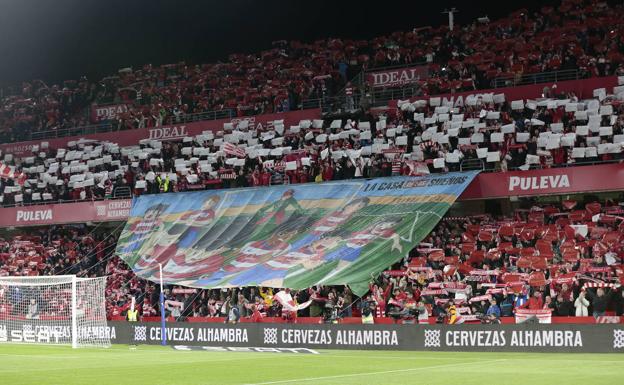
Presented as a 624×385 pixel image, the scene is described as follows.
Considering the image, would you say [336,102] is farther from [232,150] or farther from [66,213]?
[66,213]

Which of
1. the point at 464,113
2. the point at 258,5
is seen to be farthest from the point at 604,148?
the point at 258,5

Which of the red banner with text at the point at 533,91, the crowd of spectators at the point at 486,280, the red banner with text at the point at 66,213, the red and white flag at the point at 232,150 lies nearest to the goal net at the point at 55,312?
the crowd of spectators at the point at 486,280

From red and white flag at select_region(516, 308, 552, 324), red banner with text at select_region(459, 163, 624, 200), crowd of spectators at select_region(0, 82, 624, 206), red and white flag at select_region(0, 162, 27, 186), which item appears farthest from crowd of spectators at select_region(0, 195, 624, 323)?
red and white flag at select_region(0, 162, 27, 186)

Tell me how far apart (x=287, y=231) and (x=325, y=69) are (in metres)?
12.9

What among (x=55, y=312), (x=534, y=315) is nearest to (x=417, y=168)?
(x=534, y=315)

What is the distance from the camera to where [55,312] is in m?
39.1

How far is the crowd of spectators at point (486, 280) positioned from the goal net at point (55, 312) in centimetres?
247

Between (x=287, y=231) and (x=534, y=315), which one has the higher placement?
(x=287, y=231)

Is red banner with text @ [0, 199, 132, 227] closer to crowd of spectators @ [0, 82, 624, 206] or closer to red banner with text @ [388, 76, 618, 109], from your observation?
crowd of spectators @ [0, 82, 624, 206]

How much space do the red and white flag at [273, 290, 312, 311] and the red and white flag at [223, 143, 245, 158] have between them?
8.84m

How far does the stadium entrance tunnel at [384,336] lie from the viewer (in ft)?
90.2

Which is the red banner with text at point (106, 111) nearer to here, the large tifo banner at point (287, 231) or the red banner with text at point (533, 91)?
the large tifo banner at point (287, 231)

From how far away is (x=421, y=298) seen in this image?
33000 millimetres

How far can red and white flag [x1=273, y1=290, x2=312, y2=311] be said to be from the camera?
Answer: 35025 millimetres
